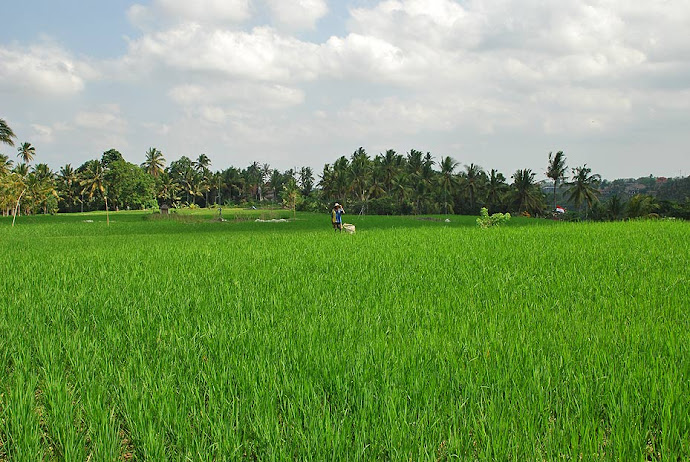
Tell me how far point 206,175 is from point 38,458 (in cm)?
7304

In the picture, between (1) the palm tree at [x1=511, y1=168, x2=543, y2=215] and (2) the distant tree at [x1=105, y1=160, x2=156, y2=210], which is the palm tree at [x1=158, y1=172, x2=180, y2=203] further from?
(1) the palm tree at [x1=511, y1=168, x2=543, y2=215]

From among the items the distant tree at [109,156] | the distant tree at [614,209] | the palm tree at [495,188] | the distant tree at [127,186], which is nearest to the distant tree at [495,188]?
the palm tree at [495,188]

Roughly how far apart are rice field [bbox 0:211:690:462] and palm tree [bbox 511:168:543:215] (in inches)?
1706

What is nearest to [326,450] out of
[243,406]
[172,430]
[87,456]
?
[243,406]

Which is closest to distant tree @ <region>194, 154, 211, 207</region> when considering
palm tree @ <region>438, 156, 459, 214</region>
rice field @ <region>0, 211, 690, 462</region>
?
palm tree @ <region>438, 156, 459, 214</region>

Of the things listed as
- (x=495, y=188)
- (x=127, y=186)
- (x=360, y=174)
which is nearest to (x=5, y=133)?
(x=127, y=186)

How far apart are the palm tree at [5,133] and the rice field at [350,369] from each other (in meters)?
30.3

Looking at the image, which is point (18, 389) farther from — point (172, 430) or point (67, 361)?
point (172, 430)

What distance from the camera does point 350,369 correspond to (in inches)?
116

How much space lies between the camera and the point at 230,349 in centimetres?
351

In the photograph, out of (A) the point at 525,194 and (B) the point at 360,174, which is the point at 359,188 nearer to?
(B) the point at 360,174

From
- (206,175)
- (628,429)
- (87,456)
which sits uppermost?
(206,175)

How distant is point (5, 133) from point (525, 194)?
45.9 metres

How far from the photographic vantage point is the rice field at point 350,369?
2.16 m
